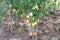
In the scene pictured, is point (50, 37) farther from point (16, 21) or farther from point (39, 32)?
point (16, 21)

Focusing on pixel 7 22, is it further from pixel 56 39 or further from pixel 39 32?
pixel 56 39

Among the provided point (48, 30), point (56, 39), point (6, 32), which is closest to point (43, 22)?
point (48, 30)

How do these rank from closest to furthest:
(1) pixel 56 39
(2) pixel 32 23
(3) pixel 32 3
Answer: (3) pixel 32 3 < (2) pixel 32 23 < (1) pixel 56 39

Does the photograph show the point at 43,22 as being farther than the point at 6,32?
Yes

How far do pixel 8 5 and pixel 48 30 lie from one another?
3.29 feet

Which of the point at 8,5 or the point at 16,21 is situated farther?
the point at 16,21

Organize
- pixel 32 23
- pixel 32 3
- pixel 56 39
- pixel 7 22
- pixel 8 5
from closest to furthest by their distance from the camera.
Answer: pixel 32 3 < pixel 32 23 < pixel 8 5 < pixel 56 39 < pixel 7 22

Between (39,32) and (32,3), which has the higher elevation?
(32,3)

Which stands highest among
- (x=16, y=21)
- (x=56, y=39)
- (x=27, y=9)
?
(x=27, y=9)

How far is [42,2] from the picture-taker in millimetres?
2799

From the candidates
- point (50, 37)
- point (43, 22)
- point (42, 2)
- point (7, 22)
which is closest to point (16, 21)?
point (7, 22)

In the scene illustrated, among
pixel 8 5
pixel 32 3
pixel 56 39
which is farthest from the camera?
pixel 56 39

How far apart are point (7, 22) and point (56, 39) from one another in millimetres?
1080

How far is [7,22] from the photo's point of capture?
3822 millimetres
